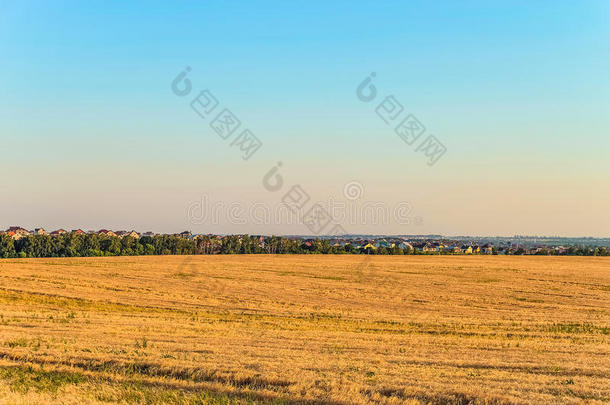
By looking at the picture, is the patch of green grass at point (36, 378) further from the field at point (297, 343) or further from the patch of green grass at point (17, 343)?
the patch of green grass at point (17, 343)

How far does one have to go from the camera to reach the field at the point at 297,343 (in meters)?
12.6

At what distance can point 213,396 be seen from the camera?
481 inches

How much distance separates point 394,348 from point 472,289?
35547mm

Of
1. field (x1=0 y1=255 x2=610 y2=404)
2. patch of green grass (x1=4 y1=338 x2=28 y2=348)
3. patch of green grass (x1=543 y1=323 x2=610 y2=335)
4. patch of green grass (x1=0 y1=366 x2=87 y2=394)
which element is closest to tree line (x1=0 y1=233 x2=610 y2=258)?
field (x1=0 y1=255 x2=610 y2=404)

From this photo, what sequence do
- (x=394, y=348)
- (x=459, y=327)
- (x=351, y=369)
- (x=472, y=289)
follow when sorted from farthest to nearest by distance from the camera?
(x=472, y=289) < (x=459, y=327) < (x=394, y=348) < (x=351, y=369)

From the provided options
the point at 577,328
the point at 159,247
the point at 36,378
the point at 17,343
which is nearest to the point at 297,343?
the point at 17,343

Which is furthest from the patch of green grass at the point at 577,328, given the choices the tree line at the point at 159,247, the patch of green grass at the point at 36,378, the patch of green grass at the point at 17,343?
the tree line at the point at 159,247

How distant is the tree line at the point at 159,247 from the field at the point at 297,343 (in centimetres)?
6934

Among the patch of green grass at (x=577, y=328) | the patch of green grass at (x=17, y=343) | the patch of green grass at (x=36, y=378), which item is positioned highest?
the patch of green grass at (x=36, y=378)

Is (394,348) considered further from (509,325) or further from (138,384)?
(509,325)

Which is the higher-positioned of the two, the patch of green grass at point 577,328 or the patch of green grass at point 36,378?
the patch of green grass at point 36,378

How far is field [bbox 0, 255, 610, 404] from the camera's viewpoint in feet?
41.2

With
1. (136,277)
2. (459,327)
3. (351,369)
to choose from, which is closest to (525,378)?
(351,369)

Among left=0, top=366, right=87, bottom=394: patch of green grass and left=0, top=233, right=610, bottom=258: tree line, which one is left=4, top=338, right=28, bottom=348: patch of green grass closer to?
left=0, top=366, right=87, bottom=394: patch of green grass
